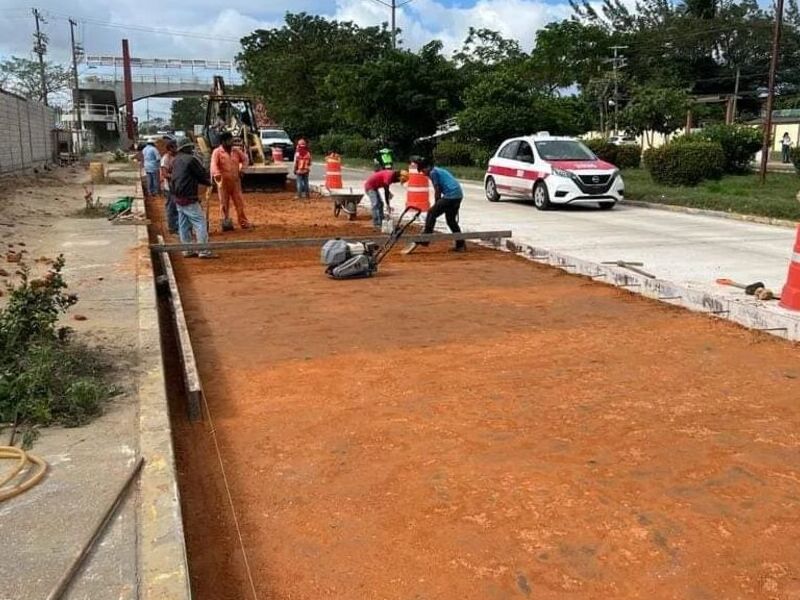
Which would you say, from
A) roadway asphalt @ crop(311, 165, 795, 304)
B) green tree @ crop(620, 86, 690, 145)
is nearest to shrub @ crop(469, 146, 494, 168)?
green tree @ crop(620, 86, 690, 145)

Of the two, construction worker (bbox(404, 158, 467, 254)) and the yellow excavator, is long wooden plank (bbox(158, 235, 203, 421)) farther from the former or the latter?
the yellow excavator

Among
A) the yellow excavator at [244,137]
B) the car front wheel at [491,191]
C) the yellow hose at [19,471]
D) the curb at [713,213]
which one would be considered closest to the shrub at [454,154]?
the yellow excavator at [244,137]

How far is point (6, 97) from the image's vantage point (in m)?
25.2

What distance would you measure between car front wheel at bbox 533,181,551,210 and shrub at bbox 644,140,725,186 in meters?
5.30

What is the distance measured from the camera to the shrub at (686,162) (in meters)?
20.8

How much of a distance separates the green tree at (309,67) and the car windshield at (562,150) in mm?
37408

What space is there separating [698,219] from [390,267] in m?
8.16

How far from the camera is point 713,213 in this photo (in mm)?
16234

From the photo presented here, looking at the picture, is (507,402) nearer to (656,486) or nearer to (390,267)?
(656,486)

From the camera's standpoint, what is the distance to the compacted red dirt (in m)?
3.28

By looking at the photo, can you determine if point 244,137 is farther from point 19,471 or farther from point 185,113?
point 185,113

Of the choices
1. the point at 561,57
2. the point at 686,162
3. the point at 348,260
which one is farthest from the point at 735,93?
the point at 348,260

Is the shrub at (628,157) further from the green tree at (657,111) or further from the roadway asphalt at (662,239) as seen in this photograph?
the roadway asphalt at (662,239)

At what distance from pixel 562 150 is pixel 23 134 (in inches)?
772
